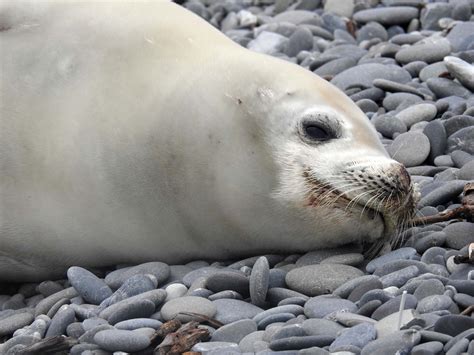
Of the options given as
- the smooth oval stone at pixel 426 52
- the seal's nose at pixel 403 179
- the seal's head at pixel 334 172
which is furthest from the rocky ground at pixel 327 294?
the smooth oval stone at pixel 426 52

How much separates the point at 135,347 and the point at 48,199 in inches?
45.4

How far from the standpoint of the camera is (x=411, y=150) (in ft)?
17.7

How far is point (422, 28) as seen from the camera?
24.7ft

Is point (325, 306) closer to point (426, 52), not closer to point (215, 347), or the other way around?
point (215, 347)

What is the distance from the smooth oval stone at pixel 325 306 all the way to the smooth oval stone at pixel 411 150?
4.95ft

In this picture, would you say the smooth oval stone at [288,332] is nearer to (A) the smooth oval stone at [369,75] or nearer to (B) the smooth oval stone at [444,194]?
(B) the smooth oval stone at [444,194]

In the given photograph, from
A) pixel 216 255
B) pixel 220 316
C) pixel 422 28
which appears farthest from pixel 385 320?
pixel 422 28

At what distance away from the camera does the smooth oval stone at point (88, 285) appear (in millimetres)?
4438

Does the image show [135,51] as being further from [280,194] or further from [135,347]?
[135,347]

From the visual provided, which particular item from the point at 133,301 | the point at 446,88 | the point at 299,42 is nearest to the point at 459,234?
the point at 133,301

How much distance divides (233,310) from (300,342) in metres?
0.49

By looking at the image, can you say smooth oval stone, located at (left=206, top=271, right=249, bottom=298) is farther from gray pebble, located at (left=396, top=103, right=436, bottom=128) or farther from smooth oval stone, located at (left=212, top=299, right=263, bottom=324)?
gray pebble, located at (left=396, top=103, right=436, bottom=128)

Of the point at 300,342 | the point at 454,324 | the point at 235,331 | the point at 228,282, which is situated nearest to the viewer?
the point at 454,324

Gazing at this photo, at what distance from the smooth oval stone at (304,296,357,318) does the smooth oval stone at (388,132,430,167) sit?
1.51m
